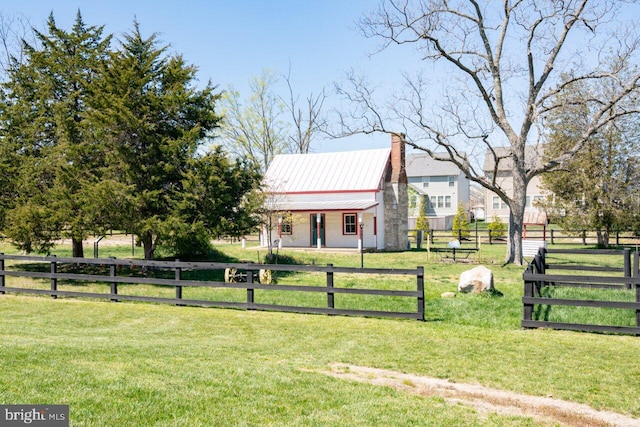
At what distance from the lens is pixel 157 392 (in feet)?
16.7

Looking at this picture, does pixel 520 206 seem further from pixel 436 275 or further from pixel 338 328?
pixel 338 328

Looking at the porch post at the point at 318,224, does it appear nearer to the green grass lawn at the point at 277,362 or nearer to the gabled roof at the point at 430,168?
the green grass lawn at the point at 277,362

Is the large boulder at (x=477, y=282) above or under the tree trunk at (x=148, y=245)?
under

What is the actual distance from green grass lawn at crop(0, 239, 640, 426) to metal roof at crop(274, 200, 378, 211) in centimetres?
1808

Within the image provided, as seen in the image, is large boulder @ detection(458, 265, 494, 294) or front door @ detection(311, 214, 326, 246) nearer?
large boulder @ detection(458, 265, 494, 294)

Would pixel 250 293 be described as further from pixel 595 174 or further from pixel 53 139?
pixel 595 174

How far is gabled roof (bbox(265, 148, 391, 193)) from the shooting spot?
32.1m

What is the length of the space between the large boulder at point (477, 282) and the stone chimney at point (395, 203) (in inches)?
736

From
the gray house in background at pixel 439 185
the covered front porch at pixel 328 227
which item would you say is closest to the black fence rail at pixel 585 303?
the covered front porch at pixel 328 227

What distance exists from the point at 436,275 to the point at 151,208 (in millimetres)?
→ 10343

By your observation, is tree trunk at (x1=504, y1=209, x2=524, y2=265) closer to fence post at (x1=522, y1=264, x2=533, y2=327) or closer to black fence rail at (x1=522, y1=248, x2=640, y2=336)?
black fence rail at (x1=522, y1=248, x2=640, y2=336)

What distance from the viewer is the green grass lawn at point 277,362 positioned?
480 centimetres

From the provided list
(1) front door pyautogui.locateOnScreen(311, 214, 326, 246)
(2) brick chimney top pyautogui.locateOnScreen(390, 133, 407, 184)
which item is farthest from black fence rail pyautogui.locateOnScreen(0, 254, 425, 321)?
(2) brick chimney top pyautogui.locateOnScreen(390, 133, 407, 184)

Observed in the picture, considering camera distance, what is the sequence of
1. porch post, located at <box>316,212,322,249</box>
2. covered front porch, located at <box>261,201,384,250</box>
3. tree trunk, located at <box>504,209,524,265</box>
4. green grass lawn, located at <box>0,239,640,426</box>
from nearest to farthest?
1. green grass lawn, located at <box>0,239,640,426</box>
2. tree trunk, located at <box>504,209,524,265</box>
3. porch post, located at <box>316,212,322,249</box>
4. covered front porch, located at <box>261,201,384,250</box>
